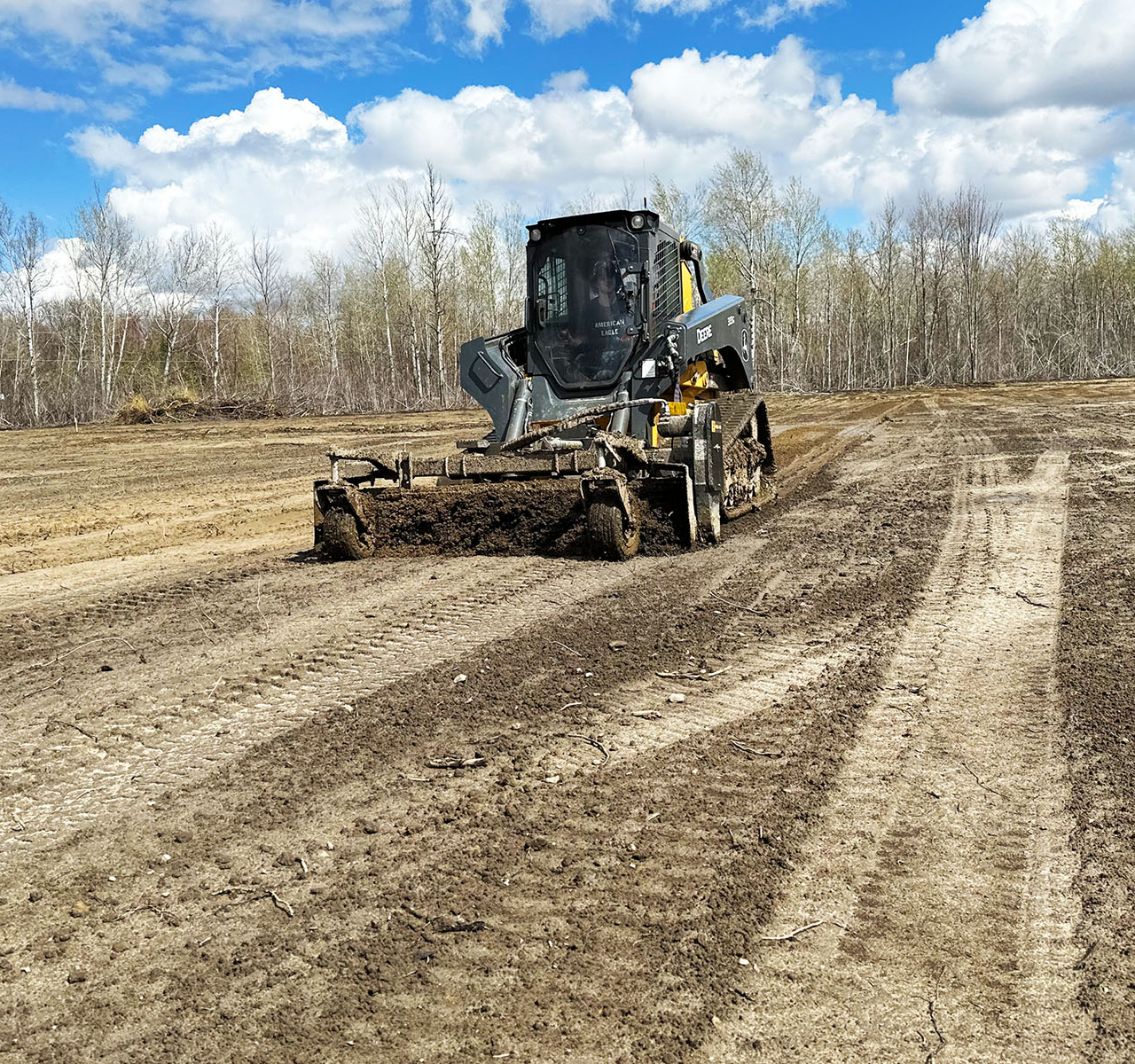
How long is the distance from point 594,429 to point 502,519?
4.25ft

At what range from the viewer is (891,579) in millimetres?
6895

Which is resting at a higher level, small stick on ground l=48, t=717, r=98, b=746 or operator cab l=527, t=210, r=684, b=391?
operator cab l=527, t=210, r=684, b=391

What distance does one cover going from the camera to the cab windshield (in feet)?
30.4

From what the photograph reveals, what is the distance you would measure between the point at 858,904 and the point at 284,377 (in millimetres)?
46880

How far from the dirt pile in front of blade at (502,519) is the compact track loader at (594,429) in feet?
0.04

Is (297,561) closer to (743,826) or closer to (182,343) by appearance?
(743,826)

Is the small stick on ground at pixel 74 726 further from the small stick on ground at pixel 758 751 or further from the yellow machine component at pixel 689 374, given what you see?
the yellow machine component at pixel 689 374

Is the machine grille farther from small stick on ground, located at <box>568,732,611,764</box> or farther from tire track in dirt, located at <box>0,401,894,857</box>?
small stick on ground, located at <box>568,732,611,764</box>

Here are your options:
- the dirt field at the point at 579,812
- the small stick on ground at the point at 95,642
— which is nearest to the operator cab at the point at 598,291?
the dirt field at the point at 579,812

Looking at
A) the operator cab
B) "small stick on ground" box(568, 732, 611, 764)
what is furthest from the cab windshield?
"small stick on ground" box(568, 732, 611, 764)

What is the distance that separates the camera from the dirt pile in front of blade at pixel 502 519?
7848mm

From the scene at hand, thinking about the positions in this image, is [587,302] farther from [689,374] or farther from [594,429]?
[594,429]

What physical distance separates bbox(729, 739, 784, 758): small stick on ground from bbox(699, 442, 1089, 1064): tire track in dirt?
0.28 meters

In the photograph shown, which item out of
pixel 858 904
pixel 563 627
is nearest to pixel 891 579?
pixel 563 627
